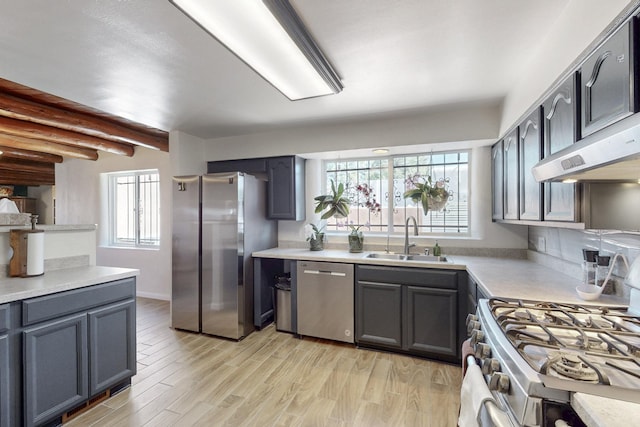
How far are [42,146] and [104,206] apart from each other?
1278 mm

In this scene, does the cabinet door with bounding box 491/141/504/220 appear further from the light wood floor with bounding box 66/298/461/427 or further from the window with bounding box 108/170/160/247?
the window with bounding box 108/170/160/247

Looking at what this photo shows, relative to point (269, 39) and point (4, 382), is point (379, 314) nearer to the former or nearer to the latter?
point (269, 39)

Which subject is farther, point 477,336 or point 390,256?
point 390,256

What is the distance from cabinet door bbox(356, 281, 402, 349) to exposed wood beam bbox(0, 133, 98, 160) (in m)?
4.73

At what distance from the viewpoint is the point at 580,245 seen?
1905 millimetres

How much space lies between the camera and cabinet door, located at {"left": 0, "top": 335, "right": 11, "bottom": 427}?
1529mm

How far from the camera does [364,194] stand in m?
3.56

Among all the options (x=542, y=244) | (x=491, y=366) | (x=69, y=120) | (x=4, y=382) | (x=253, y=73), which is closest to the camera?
(x=491, y=366)

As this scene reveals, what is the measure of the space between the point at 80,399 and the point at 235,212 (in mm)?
1832

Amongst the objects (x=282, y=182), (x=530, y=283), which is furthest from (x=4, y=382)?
(x=530, y=283)

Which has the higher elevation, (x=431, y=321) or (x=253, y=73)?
(x=253, y=73)

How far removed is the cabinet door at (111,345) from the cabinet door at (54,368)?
0.05 metres

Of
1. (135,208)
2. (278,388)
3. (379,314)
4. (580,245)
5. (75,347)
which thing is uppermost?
(135,208)

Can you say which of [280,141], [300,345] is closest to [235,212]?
[280,141]
